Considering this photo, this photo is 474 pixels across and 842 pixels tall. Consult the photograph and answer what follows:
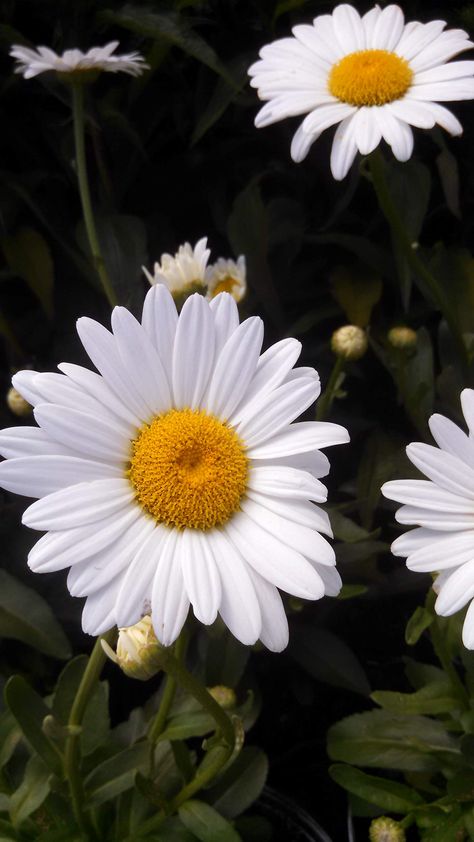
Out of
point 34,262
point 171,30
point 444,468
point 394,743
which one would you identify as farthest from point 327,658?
point 171,30

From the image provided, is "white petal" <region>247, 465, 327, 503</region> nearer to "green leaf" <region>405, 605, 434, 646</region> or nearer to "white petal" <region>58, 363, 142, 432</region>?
"white petal" <region>58, 363, 142, 432</region>

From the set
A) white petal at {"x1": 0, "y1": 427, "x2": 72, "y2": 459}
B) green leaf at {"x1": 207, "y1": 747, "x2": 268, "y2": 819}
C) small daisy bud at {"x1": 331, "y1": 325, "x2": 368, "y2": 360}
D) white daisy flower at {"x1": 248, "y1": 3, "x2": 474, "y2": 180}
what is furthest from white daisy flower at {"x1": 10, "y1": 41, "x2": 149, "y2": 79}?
green leaf at {"x1": 207, "y1": 747, "x2": 268, "y2": 819}

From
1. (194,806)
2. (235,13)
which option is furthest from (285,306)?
(194,806)

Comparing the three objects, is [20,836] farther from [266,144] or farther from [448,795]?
[266,144]

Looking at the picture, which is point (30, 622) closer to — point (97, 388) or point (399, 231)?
point (97, 388)

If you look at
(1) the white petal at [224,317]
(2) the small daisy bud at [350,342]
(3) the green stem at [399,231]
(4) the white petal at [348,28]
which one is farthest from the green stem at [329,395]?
(4) the white petal at [348,28]
